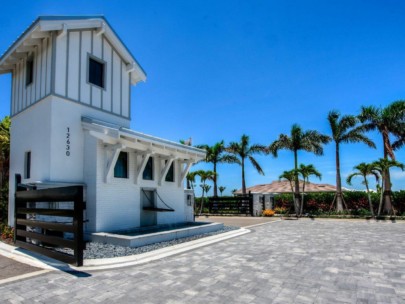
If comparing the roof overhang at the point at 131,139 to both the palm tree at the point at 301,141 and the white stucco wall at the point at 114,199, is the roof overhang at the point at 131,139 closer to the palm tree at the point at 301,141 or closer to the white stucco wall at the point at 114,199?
the white stucco wall at the point at 114,199

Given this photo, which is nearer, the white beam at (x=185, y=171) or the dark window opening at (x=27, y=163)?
the dark window opening at (x=27, y=163)

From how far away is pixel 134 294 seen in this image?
515 centimetres

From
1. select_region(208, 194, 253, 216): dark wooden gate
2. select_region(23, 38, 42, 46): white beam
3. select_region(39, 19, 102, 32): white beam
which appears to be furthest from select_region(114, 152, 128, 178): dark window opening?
select_region(208, 194, 253, 216): dark wooden gate

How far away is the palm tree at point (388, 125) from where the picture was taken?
2261 centimetres

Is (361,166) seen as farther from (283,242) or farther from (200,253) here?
(200,253)

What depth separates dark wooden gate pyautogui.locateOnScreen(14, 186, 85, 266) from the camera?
22.5ft

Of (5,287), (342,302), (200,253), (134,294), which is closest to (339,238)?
(200,253)

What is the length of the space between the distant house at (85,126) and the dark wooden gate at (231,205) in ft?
42.9

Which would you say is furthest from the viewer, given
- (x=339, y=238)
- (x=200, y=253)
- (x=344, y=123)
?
(x=344, y=123)

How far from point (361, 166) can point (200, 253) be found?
1829 centimetres

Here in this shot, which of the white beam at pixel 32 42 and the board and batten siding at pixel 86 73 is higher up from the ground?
the white beam at pixel 32 42

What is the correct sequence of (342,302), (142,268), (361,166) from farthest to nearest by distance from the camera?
(361,166)
(142,268)
(342,302)

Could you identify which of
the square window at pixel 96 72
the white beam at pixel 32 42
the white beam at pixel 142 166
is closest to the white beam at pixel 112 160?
the white beam at pixel 142 166

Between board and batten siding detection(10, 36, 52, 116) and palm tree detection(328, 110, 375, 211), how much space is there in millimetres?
22913
